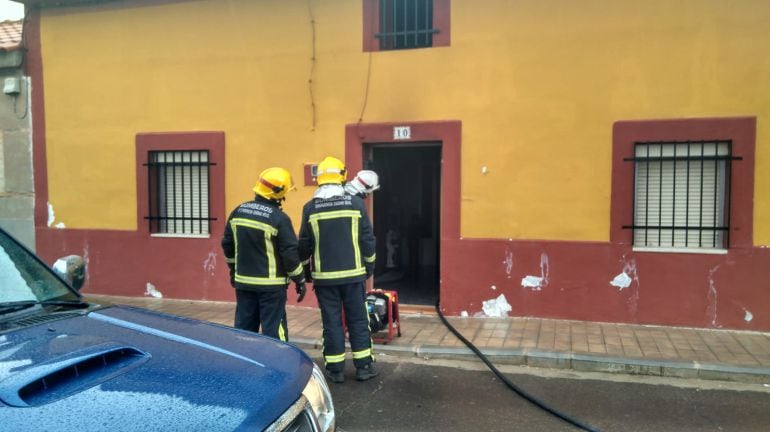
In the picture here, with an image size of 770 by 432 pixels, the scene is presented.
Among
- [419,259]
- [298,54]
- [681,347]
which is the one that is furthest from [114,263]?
[681,347]

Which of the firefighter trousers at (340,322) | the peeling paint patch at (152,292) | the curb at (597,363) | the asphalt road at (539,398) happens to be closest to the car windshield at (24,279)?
the asphalt road at (539,398)

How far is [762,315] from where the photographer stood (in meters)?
6.46

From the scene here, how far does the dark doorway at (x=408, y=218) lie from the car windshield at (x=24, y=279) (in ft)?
21.1

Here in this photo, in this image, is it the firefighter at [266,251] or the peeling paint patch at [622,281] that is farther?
the peeling paint patch at [622,281]

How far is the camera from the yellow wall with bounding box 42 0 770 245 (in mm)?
6641

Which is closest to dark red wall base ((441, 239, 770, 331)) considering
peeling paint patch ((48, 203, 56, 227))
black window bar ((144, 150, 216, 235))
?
black window bar ((144, 150, 216, 235))

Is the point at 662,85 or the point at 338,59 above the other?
the point at 338,59

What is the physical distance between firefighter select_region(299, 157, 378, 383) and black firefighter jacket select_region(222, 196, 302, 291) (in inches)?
12.2

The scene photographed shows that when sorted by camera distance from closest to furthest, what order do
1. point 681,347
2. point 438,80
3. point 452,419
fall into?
point 452,419
point 681,347
point 438,80

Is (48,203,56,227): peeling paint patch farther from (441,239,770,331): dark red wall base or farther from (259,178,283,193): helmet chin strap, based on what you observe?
(441,239,770,331): dark red wall base

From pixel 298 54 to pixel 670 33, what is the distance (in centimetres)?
464

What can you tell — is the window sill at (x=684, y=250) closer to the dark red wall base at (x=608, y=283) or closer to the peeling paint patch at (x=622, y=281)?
the dark red wall base at (x=608, y=283)

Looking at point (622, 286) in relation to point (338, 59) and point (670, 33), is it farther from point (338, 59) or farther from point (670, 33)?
point (338, 59)

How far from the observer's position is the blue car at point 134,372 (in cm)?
178
